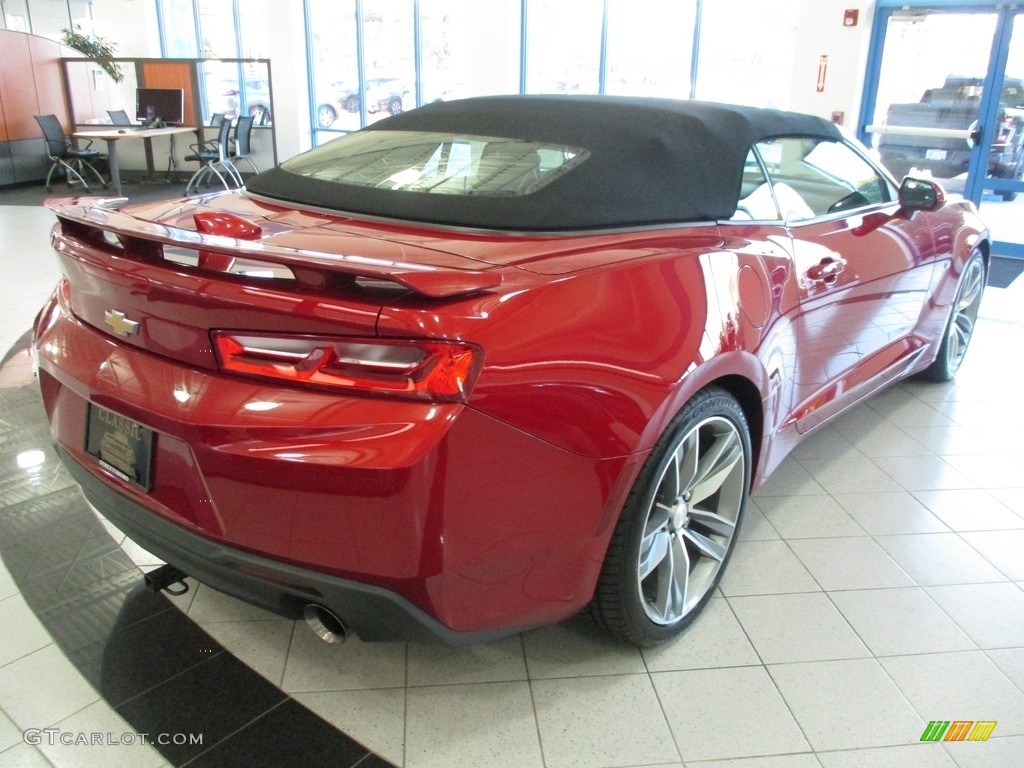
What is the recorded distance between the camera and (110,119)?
1250 centimetres

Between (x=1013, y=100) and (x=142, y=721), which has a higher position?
(x=1013, y=100)

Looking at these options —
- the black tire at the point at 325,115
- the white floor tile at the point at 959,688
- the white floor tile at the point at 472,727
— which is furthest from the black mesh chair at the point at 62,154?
the white floor tile at the point at 959,688

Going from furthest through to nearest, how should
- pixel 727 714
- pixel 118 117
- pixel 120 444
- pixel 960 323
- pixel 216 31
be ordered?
pixel 216 31
pixel 118 117
pixel 960 323
pixel 727 714
pixel 120 444

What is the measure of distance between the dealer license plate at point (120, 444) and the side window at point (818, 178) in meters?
1.73

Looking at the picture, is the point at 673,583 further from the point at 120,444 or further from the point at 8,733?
the point at 8,733

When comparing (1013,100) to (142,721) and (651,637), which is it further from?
(142,721)

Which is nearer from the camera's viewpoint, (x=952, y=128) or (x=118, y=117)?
(x=952, y=128)

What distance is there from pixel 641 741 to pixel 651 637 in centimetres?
26

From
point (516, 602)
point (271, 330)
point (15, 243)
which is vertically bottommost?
point (15, 243)

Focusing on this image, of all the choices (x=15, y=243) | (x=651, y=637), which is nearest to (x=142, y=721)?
(x=651, y=637)

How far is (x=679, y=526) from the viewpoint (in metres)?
1.92

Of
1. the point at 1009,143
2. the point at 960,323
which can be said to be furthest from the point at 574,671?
the point at 1009,143

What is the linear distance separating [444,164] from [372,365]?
36.3 inches

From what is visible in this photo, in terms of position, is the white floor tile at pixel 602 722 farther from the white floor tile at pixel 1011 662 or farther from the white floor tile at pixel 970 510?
the white floor tile at pixel 970 510
